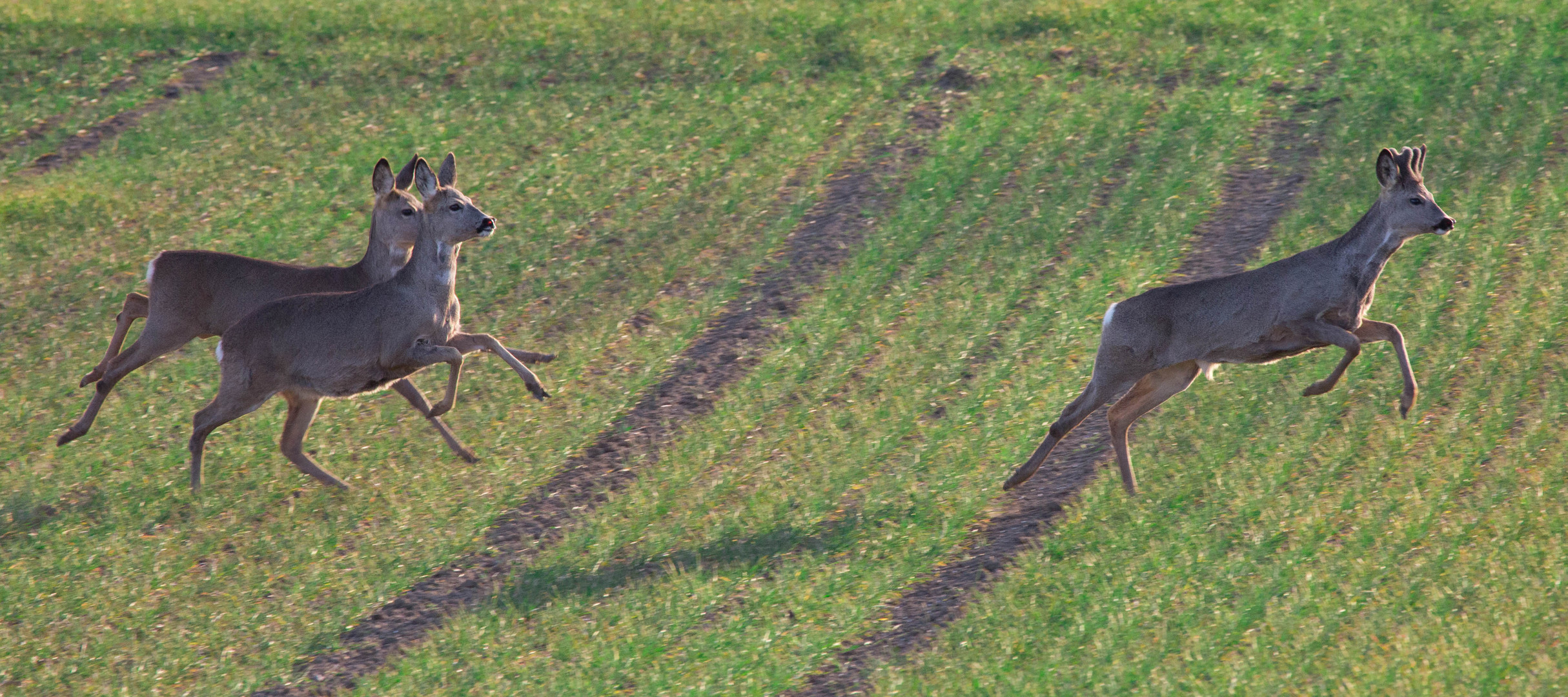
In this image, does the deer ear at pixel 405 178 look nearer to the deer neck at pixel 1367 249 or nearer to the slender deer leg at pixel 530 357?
the slender deer leg at pixel 530 357

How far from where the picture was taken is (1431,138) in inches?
718

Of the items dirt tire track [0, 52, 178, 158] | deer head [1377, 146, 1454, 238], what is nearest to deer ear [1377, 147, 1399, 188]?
deer head [1377, 146, 1454, 238]

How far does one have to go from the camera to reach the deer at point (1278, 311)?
1090 cm

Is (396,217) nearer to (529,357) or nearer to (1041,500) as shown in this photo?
(529,357)

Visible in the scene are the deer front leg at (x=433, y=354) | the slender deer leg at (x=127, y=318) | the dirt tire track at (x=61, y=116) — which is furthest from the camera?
the dirt tire track at (x=61, y=116)

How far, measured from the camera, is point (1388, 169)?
36.7 ft

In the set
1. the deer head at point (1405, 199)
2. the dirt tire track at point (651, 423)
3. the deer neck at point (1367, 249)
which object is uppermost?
the deer head at point (1405, 199)

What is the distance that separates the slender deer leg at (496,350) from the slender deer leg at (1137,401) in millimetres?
4168

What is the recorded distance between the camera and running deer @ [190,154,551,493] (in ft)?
36.5

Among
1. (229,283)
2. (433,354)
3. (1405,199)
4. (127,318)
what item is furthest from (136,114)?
(1405,199)

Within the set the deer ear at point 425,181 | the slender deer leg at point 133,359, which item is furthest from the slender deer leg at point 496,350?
the slender deer leg at point 133,359

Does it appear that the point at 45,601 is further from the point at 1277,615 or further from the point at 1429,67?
the point at 1429,67

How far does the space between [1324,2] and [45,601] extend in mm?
18440

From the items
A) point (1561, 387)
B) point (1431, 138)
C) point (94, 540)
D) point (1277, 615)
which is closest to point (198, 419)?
point (94, 540)
